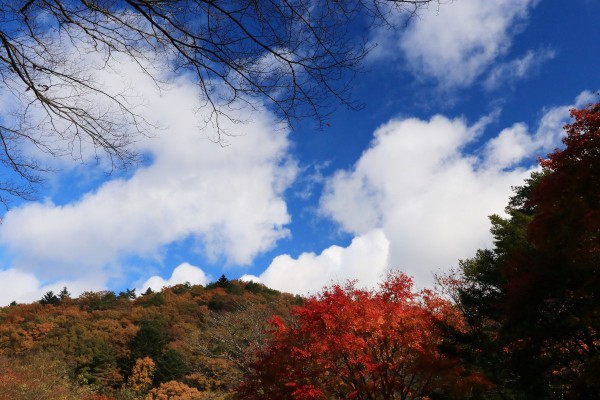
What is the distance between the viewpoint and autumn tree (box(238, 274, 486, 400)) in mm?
12117

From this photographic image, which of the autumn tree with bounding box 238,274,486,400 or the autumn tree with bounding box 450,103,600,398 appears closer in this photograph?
the autumn tree with bounding box 450,103,600,398

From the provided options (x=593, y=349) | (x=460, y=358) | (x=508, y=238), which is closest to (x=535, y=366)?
(x=593, y=349)

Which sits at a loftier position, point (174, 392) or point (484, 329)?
point (484, 329)

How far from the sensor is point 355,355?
12.5 meters

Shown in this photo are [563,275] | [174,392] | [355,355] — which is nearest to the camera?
[563,275]

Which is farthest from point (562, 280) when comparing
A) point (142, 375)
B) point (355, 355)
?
point (142, 375)

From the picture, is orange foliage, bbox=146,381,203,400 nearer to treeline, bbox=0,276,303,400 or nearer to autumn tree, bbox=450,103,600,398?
treeline, bbox=0,276,303,400

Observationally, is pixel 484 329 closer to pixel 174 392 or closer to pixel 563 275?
pixel 563 275

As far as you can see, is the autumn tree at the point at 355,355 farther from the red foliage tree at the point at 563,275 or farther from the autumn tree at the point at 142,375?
the autumn tree at the point at 142,375

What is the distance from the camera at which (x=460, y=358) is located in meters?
13.6

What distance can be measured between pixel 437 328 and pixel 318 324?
446 centimetres

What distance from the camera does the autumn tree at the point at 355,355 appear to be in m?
12.1

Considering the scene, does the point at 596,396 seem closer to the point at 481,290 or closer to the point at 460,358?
the point at 460,358

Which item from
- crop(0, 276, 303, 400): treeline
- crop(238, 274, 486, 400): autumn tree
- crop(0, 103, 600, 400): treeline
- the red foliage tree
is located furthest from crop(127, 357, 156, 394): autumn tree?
the red foliage tree
